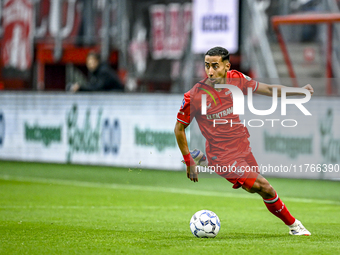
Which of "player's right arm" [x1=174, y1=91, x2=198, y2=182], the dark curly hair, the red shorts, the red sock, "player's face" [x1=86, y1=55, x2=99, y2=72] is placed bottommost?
the red sock

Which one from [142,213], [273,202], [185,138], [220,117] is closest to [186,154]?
[185,138]

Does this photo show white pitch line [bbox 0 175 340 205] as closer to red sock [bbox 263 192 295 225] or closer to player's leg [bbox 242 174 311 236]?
player's leg [bbox 242 174 311 236]

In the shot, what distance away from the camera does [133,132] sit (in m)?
13.3

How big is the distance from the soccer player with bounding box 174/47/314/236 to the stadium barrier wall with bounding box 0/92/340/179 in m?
5.40

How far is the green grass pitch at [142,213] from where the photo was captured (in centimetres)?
545

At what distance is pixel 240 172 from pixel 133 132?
7.50 m

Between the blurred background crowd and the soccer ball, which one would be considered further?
the blurred background crowd

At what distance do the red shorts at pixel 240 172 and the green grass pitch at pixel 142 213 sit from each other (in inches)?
20.8

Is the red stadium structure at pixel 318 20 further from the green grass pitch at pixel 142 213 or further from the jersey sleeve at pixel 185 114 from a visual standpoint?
the jersey sleeve at pixel 185 114

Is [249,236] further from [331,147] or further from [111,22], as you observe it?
[111,22]

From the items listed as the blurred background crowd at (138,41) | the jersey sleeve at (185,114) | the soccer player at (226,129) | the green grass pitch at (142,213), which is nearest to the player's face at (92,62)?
the green grass pitch at (142,213)

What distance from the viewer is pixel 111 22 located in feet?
65.2

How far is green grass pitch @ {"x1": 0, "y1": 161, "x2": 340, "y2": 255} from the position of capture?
5.45m

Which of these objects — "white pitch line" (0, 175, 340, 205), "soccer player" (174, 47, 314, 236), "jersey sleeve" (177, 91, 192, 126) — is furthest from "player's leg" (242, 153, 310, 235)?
"white pitch line" (0, 175, 340, 205)
